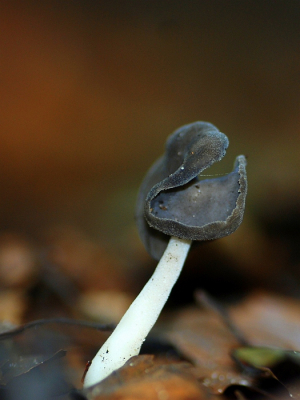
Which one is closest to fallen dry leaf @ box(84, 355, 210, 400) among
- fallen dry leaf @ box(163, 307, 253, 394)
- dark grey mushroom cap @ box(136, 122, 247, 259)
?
fallen dry leaf @ box(163, 307, 253, 394)

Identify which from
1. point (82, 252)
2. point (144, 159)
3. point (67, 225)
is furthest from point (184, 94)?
point (82, 252)

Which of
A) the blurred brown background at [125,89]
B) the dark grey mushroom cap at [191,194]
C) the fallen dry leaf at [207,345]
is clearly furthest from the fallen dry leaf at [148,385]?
the blurred brown background at [125,89]

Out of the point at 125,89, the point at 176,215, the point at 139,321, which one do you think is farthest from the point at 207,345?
the point at 125,89

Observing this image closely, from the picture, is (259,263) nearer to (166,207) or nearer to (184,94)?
(166,207)

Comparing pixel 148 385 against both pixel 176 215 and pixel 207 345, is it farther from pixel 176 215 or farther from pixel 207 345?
pixel 207 345

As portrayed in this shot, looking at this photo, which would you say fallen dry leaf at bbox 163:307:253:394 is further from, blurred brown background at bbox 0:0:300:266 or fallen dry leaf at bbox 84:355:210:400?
blurred brown background at bbox 0:0:300:266
